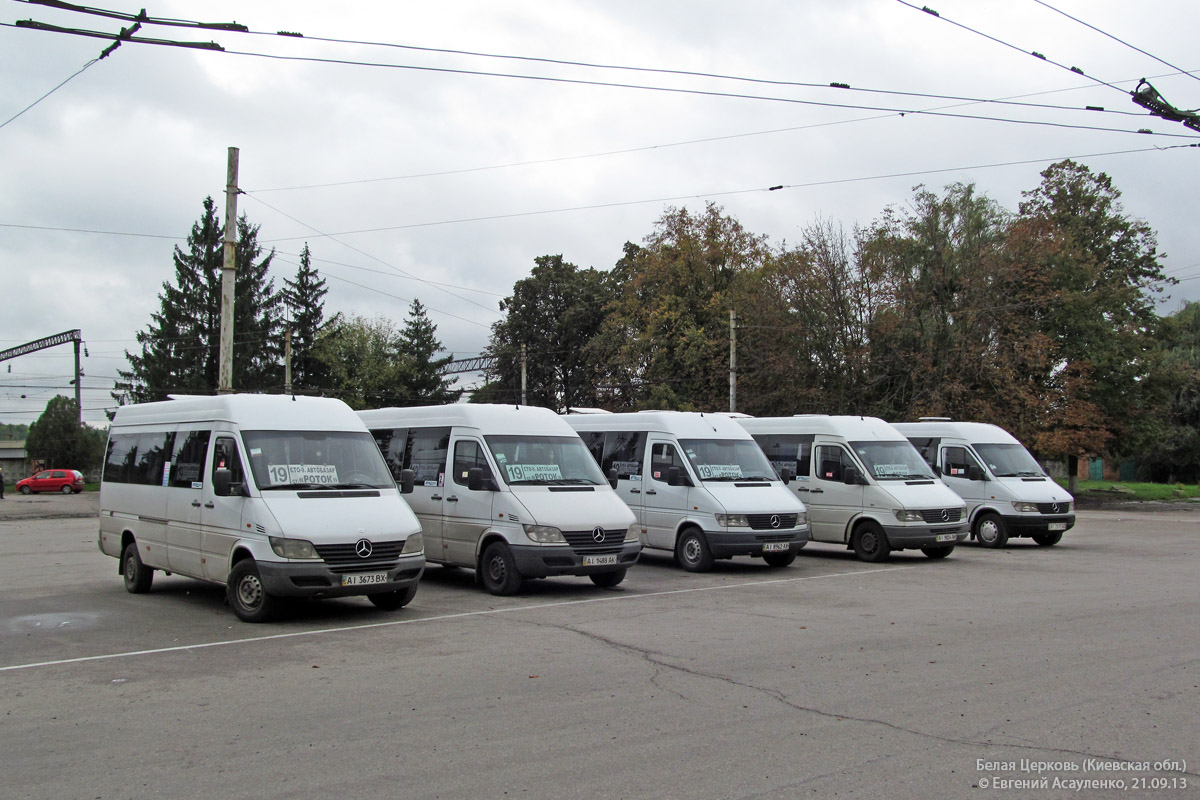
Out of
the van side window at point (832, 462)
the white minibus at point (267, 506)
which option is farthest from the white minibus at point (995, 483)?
the white minibus at point (267, 506)

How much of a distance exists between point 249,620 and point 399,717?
475 centimetres

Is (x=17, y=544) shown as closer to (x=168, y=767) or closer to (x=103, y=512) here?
(x=103, y=512)

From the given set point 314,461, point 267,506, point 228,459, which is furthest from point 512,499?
point 228,459

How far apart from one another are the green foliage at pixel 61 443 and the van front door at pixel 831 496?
6260cm

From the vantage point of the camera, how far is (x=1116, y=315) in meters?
42.9

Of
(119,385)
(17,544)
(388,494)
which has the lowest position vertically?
(17,544)

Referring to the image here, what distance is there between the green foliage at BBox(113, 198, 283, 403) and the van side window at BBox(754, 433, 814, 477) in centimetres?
4516

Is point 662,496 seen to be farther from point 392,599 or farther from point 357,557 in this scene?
point 357,557

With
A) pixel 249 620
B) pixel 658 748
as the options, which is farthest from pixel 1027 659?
pixel 249 620

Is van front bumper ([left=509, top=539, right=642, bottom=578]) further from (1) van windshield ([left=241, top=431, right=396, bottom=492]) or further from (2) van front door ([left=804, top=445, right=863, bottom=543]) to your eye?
(2) van front door ([left=804, top=445, right=863, bottom=543])

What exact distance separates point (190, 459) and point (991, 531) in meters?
15.7

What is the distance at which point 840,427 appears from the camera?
1881cm

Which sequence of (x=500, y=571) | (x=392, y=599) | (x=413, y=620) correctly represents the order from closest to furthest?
1. (x=413, y=620)
2. (x=392, y=599)
3. (x=500, y=571)

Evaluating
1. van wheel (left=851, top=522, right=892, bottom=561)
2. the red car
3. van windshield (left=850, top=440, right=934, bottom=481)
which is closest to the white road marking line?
van wheel (left=851, top=522, right=892, bottom=561)
